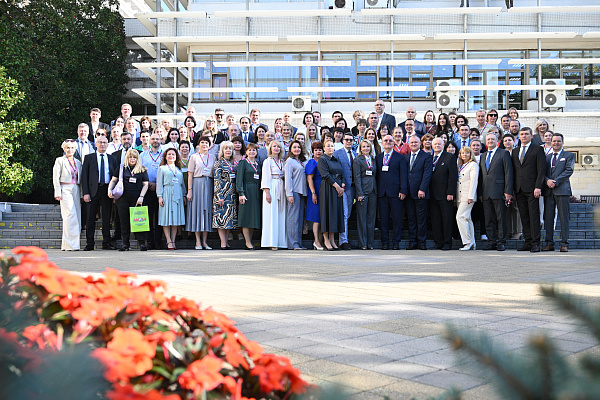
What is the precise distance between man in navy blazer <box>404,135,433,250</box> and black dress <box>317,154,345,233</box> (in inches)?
64.1

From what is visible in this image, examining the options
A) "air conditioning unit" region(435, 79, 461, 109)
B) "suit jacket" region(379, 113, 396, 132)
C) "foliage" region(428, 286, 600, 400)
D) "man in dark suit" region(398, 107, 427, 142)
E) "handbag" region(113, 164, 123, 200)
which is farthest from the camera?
"air conditioning unit" region(435, 79, 461, 109)

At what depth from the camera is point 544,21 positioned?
2681cm

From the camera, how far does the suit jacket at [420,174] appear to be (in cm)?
1346

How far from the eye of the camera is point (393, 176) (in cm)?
1358

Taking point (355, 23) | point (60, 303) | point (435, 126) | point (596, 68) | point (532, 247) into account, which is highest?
point (355, 23)

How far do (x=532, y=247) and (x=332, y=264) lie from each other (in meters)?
5.20

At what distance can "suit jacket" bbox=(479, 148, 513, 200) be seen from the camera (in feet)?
42.8

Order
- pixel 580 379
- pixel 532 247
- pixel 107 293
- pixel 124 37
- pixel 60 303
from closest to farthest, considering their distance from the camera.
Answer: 1. pixel 580 379
2. pixel 60 303
3. pixel 107 293
4. pixel 532 247
5. pixel 124 37

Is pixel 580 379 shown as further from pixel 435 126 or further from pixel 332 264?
pixel 435 126

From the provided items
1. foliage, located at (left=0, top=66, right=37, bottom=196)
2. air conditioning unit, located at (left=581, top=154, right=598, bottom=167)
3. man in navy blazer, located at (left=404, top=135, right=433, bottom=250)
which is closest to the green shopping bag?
man in navy blazer, located at (left=404, top=135, right=433, bottom=250)

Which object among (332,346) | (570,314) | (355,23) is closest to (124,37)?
(355,23)

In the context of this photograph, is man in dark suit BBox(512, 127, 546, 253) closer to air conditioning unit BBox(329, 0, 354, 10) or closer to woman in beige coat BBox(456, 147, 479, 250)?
woman in beige coat BBox(456, 147, 479, 250)

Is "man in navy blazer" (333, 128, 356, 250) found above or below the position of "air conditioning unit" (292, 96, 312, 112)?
below

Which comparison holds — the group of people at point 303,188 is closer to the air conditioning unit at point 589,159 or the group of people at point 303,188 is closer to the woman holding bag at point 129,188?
the woman holding bag at point 129,188
